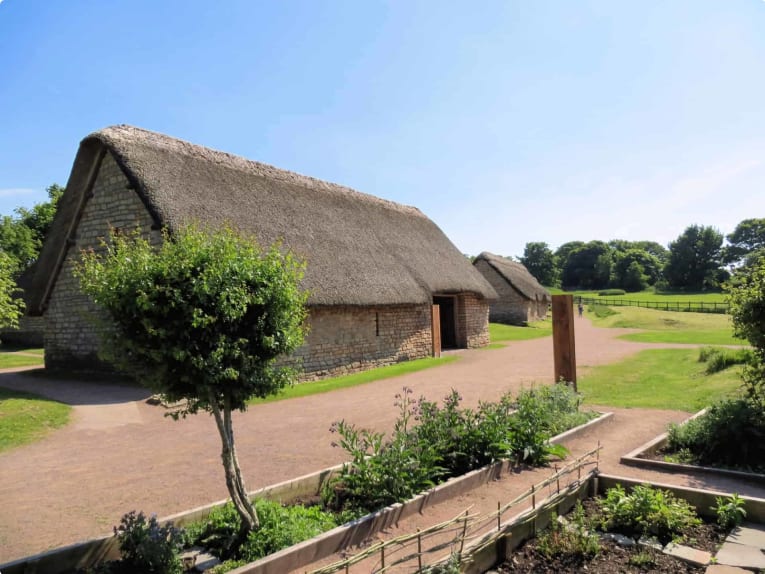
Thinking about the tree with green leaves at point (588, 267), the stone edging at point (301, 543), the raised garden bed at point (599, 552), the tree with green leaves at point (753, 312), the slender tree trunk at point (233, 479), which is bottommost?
the raised garden bed at point (599, 552)

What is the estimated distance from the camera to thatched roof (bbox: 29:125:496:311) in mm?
13094

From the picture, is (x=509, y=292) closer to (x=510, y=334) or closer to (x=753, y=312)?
(x=510, y=334)

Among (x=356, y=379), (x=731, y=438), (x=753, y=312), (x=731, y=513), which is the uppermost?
(x=753, y=312)

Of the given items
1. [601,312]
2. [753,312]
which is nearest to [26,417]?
[753,312]

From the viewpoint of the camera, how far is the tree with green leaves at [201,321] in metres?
3.65

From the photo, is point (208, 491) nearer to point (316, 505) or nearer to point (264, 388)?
point (316, 505)

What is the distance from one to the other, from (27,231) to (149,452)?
30556 millimetres

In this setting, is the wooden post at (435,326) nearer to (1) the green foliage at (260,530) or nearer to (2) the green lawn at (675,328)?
(2) the green lawn at (675,328)

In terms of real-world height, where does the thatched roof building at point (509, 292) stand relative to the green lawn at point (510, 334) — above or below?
above

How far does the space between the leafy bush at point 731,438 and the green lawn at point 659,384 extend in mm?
1885

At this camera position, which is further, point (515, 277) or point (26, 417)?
point (515, 277)

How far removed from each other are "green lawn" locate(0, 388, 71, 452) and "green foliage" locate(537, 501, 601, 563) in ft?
26.7

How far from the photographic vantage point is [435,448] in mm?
5434

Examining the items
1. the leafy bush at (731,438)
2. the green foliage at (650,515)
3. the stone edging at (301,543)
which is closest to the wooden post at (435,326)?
the leafy bush at (731,438)
